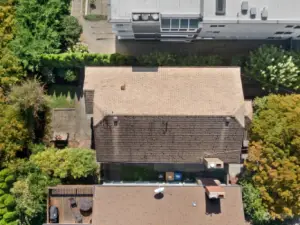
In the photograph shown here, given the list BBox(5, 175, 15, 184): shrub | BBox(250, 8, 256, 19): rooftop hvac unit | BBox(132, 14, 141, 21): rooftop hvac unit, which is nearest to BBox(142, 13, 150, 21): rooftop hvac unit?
BBox(132, 14, 141, 21): rooftop hvac unit

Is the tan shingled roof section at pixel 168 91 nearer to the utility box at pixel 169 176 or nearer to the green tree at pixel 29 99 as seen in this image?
the green tree at pixel 29 99

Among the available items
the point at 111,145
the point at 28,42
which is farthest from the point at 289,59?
the point at 28,42

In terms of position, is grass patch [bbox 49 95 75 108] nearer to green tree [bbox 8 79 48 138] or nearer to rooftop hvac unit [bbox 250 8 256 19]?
green tree [bbox 8 79 48 138]

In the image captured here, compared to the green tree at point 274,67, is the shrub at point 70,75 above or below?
below

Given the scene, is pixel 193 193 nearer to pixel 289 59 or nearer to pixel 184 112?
pixel 184 112

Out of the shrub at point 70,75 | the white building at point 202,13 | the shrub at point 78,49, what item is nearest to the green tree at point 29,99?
the shrub at point 70,75

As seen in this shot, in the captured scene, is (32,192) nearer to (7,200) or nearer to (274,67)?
(7,200)
